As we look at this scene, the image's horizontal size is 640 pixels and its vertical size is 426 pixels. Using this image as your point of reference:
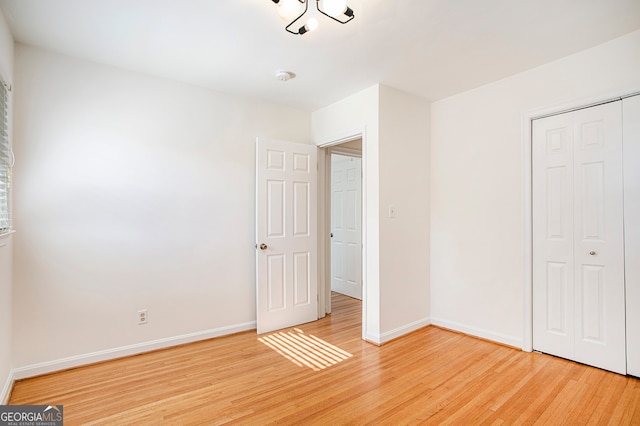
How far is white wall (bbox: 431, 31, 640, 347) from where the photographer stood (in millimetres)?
2643

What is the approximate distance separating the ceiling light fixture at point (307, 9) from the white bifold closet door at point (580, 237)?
2081mm

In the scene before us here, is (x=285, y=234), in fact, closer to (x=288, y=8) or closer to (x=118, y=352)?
(x=118, y=352)

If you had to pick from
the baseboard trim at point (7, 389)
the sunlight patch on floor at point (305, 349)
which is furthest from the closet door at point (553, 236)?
the baseboard trim at point (7, 389)

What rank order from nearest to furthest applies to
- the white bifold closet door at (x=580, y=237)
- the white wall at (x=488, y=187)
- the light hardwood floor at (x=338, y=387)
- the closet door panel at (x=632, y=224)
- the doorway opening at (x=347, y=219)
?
the light hardwood floor at (x=338, y=387)
the closet door panel at (x=632, y=224)
the white bifold closet door at (x=580, y=237)
the white wall at (x=488, y=187)
the doorway opening at (x=347, y=219)

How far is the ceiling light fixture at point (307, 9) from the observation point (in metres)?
1.74

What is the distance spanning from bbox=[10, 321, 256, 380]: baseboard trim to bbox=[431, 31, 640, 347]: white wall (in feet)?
7.58

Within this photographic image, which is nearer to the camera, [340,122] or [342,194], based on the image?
[340,122]

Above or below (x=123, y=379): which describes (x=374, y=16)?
above

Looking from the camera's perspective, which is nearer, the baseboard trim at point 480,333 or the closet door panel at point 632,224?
the closet door panel at point 632,224

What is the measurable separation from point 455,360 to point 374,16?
2721 millimetres

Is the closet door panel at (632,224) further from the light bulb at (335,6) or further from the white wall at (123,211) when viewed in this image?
the white wall at (123,211)

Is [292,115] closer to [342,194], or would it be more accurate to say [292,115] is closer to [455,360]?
[342,194]

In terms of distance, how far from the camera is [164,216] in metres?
2.97

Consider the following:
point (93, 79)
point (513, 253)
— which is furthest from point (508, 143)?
point (93, 79)
